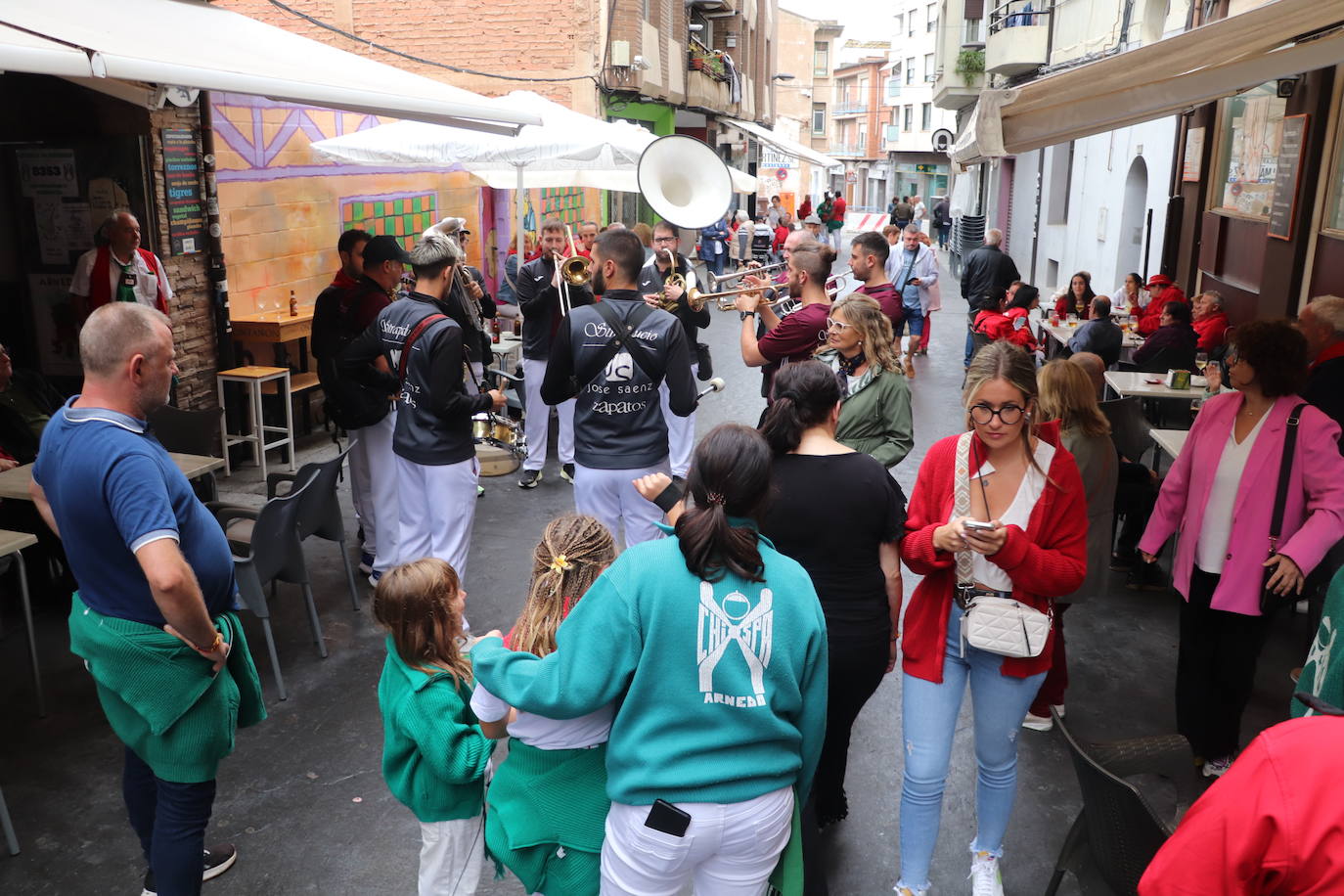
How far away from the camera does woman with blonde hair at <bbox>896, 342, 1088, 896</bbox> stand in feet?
10.6

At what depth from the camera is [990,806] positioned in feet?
11.2

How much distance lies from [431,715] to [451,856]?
0.47 meters

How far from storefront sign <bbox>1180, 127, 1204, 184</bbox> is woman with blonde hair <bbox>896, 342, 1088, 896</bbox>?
33.6 ft

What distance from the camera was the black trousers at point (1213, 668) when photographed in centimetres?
409

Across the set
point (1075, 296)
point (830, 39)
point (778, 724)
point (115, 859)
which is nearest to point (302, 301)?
point (115, 859)

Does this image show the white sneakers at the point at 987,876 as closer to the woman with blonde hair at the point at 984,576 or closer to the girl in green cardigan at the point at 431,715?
the woman with blonde hair at the point at 984,576

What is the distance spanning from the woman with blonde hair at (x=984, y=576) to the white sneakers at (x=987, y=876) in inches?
5.4

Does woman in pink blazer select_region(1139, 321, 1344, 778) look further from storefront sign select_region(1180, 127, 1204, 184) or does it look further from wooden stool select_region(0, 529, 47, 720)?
storefront sign select_region(1180, 127, 1204, 184)

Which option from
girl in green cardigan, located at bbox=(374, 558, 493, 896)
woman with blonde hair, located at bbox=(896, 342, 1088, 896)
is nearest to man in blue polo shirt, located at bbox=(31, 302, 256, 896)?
girl in green cardigan, located at bbox=(374, 558, 493, 896)

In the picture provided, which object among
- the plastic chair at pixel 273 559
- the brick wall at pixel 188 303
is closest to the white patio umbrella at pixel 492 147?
the brick wall at pixel 188 303

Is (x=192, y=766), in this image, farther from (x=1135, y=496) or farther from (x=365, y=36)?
(x=365, y=36)

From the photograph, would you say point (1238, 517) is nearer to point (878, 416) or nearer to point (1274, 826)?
point (878, 416)

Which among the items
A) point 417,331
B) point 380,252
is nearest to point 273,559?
point 417,331

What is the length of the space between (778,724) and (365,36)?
1734 cm
